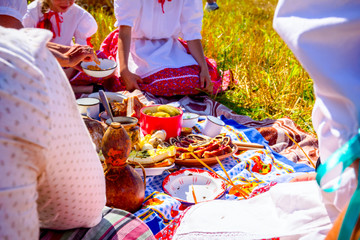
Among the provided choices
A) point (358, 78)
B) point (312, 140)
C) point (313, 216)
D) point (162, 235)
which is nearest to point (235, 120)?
point (312, 140)

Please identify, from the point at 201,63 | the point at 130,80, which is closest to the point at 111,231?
the point at 130,80

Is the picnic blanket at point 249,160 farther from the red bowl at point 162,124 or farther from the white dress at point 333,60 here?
the white dress at point 333,60

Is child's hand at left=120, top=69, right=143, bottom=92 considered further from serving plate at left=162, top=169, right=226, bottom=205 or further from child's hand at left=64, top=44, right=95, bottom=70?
serving plate at left=162, top=169, right=226, bottom=205

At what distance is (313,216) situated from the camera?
39.9 inches

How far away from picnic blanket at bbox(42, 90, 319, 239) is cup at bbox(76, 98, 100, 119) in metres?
0.72

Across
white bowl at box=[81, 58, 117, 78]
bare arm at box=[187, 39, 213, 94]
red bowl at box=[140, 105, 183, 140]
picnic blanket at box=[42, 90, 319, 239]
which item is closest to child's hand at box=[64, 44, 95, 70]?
red bowl at box=[140, 105, 183, 140]

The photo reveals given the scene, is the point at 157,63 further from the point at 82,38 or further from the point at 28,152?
the point at 28,152

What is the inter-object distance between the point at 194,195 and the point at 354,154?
4.12 ft

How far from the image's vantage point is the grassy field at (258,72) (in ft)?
11.9

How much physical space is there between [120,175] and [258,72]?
9.91 feet

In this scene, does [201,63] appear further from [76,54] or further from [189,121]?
[76,54]

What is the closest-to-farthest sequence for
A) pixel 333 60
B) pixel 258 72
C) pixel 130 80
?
pixel 333 60 → pixel 130 80 → pixel 258 72

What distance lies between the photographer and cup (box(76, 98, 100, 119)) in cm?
246

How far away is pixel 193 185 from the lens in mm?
2096
